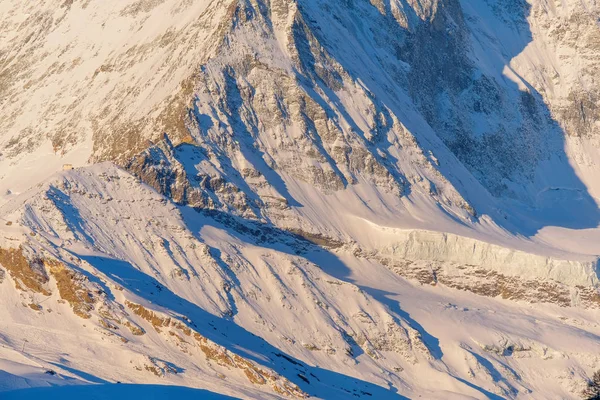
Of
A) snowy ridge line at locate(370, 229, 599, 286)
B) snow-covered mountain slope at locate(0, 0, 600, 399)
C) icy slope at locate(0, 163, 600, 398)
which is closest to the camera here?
icy slope at locate(0, 163, 600, 398)

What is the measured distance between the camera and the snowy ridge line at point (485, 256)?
187000mm

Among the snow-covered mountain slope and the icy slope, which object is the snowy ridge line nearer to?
the snow-covered mountain slope

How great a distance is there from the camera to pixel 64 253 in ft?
524

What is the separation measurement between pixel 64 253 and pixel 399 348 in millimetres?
46288

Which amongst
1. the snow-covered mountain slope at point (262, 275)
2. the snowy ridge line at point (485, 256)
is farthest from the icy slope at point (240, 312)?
the snowy ridge line at point (485, 256)

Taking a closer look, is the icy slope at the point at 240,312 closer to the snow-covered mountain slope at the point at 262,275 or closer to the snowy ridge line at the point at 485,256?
the snow-covered mountain slope at the point at 262,275

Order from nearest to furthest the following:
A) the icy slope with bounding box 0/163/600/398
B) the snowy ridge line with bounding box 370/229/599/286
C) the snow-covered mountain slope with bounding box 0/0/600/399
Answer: the icy slope with bounding box 0/163/600/398
the snow-covered mountain slope with bounding box 0/0/600/399
the snowy ridge line with bounding box 370/229/599/286

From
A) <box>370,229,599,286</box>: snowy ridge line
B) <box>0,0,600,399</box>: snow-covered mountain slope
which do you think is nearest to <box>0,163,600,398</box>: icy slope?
<box>0,0,600,399</box>: snow-covered mountain slope

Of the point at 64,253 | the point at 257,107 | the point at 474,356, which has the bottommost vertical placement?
the point at 474,356

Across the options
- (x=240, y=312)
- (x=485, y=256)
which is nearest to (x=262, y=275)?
(x=240, y=312)

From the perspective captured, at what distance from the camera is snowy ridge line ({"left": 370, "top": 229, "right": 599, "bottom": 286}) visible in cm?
18700

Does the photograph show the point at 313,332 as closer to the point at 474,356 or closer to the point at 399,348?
the point at 399,348

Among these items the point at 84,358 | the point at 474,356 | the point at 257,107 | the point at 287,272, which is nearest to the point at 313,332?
the point at 287,272

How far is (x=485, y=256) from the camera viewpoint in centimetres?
18850
